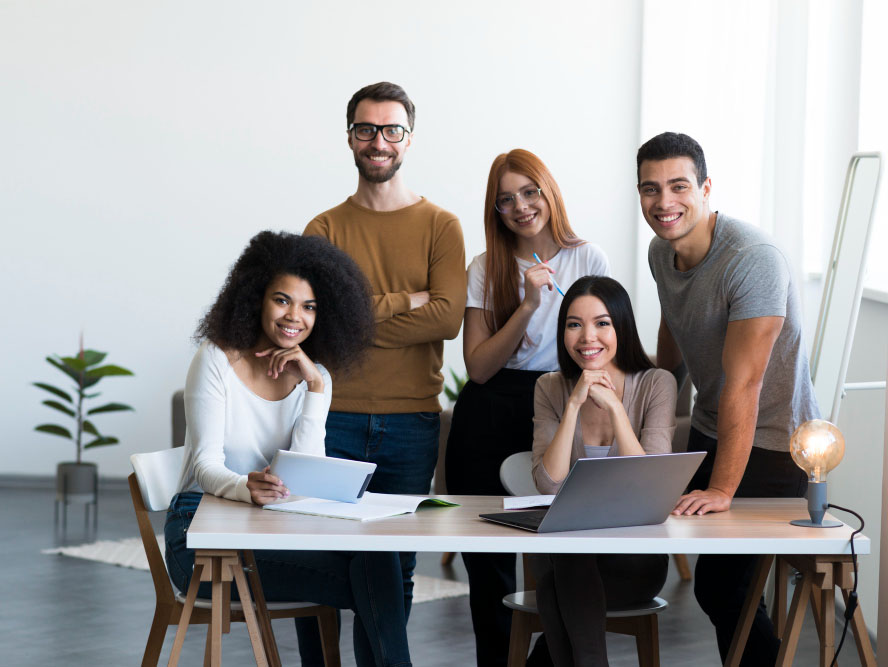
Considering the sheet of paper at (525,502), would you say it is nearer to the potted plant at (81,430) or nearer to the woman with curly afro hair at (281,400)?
the woman with curly afro hair at (281,400)

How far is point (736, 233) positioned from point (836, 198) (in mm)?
2389

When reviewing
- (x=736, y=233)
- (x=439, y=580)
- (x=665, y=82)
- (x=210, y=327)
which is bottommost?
(x=439, y=580)

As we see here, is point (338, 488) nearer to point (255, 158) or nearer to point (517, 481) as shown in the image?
point (517, 481)

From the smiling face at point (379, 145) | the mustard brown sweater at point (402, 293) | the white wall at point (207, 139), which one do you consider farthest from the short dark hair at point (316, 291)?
the white wall at point (207, 139)

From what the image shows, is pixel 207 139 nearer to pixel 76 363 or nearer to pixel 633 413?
pixel 76 363

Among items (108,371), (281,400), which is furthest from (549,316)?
(108,371)

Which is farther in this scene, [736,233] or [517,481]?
[517,481]

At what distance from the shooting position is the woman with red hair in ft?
9.48

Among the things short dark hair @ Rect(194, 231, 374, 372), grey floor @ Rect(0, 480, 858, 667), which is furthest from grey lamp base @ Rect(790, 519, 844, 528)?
grey floor @ Rect(0, 480, 858, 667)

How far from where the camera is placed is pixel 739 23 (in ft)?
18.8

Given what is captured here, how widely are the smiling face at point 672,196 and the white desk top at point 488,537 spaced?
731 millimetres

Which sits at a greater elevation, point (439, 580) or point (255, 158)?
point (255, 158)

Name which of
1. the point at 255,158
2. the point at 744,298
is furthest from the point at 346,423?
the point at 255,158

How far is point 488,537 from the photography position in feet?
6.61
